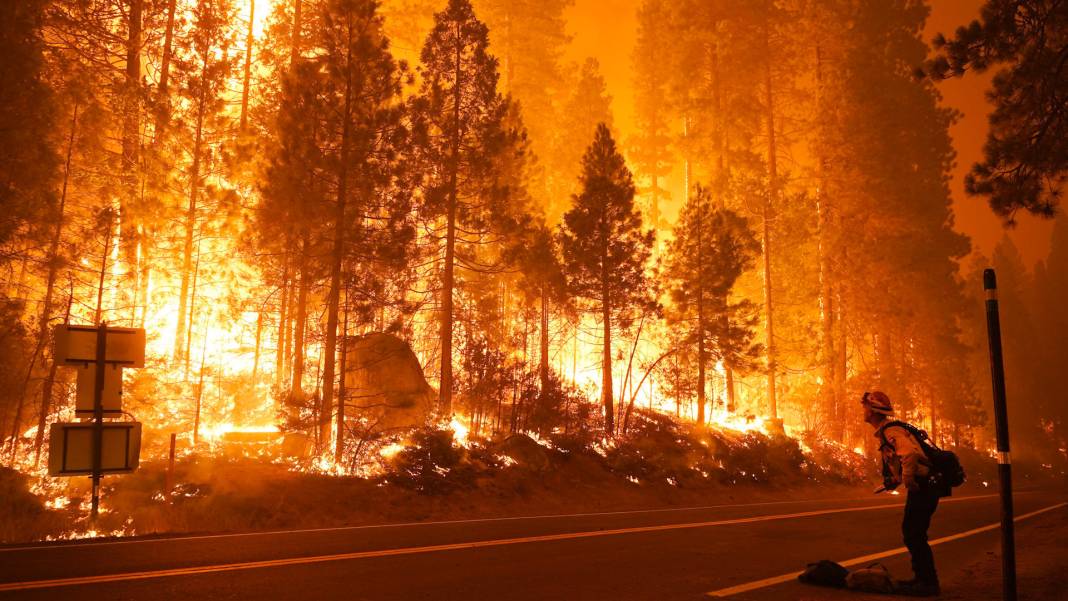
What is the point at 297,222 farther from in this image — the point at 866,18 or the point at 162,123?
the point at 866,18

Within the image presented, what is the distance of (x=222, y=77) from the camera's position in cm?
2116

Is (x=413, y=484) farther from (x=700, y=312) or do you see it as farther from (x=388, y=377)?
(x=700, y=312)

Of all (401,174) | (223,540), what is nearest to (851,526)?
(223,540)

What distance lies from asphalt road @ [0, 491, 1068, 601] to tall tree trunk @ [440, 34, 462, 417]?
8288 mm

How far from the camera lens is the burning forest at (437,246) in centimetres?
1309

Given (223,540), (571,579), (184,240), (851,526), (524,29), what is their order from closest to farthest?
(571,579), (223,540), (851,526), (184,240), (524,29)

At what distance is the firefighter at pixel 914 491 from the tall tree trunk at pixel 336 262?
506 inches

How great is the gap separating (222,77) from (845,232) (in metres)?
29.9

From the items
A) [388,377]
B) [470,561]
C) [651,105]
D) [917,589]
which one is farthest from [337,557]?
[651,105]

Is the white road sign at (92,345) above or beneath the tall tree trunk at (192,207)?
beneath

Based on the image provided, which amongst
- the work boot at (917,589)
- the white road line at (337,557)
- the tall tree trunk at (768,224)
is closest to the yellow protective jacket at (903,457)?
the work boot at (917,589)

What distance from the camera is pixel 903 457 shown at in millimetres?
6230

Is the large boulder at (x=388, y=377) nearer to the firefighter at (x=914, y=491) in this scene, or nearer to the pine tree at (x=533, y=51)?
the firefighter at (x=914, y=491)

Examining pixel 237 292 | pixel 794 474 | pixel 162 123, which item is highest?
pixel 162 123
